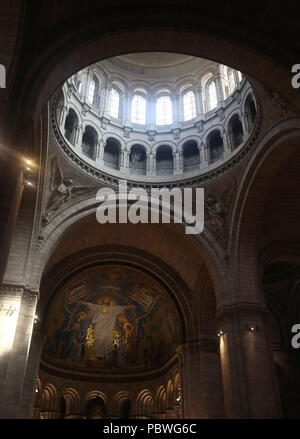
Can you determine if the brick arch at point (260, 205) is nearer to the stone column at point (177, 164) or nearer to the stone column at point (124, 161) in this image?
the stone column at point (177, 164)

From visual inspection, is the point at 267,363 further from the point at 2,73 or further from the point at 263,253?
the point at 2,73

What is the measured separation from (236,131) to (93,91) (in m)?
7.88

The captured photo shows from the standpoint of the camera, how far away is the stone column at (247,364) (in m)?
13.9

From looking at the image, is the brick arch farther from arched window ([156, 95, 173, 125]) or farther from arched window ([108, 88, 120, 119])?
arched window ([108, 88, 120, 119])

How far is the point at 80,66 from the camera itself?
10367 mm

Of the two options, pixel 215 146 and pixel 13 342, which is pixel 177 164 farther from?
pixel 13 342

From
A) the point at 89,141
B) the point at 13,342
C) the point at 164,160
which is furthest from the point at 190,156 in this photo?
the point at 13,342

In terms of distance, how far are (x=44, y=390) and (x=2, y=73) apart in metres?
21.7

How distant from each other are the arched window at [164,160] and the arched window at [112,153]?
6.86ft

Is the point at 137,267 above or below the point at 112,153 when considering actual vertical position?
below

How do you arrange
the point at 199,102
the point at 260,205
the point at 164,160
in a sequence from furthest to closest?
the point at 199,102, the point at 164,160, the point at 260,205

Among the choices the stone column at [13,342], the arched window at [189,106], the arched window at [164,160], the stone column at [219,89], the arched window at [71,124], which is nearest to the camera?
the stone column at [13,342]

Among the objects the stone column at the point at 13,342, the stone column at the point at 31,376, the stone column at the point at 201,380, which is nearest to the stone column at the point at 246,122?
the stone column at the point at 201,380

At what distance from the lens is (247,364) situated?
14.4 meters
